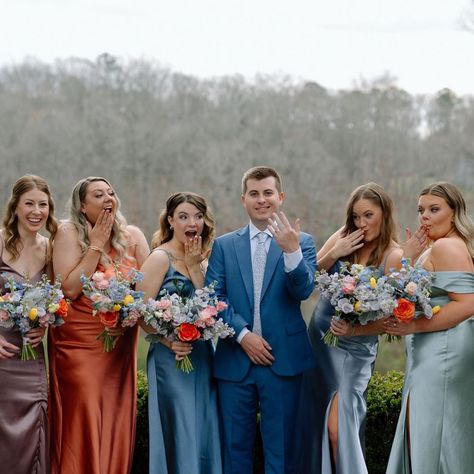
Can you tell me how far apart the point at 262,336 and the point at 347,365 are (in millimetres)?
700

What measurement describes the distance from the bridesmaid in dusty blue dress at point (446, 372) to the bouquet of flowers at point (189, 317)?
120cm

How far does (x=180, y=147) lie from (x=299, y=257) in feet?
67.8

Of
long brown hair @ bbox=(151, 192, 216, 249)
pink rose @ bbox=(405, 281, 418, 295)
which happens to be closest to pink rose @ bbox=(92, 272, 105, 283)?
long brown hair @ bbox=(151, 192, 216, 249)

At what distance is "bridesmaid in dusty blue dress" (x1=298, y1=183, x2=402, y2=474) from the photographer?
5613 millimetres

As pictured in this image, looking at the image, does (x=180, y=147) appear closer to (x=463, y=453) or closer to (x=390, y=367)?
(x=390, y=367)

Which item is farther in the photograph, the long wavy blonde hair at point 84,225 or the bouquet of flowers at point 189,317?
the long wavy blonde hair at point 84,225

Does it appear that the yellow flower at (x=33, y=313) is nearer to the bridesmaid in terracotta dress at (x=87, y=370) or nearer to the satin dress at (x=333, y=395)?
the bridesmaid in terracotta dress at (x=87, y=370)

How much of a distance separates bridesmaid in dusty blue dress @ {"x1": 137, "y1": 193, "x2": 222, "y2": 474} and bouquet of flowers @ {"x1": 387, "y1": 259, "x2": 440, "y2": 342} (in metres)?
1.42

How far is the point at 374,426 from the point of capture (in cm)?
670

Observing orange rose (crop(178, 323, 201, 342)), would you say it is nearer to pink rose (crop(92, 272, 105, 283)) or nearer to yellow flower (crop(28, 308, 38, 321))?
pink rose (crop(92, 272, 105, 283))

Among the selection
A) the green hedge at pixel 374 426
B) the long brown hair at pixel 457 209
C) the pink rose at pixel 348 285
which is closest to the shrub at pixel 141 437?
the green hedge at pixel 374 426

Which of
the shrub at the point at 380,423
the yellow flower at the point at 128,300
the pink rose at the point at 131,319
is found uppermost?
the yellow flower at the point at 128,300

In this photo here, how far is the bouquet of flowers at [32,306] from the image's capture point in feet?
16.9

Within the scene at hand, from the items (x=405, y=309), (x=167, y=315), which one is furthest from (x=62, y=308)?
(x=405, y=309)
